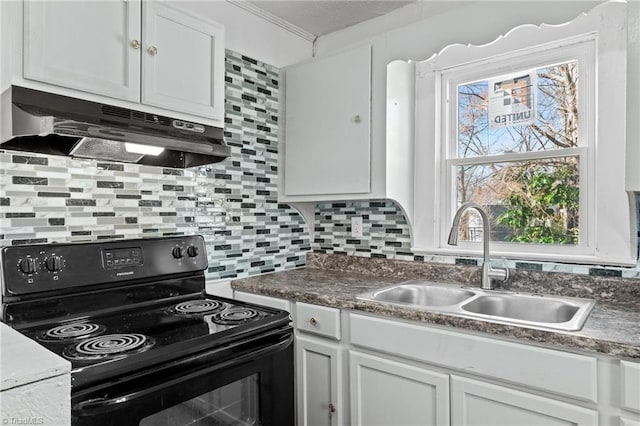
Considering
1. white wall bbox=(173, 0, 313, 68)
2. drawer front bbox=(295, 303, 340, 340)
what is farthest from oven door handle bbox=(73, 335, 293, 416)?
white wall bbox=(173, 0, 313, 68)

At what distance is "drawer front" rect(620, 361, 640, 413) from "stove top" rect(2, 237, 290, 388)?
1036mm

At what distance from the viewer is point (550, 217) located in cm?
189

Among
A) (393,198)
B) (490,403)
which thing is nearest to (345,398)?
(490,403)

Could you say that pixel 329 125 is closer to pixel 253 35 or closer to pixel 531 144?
pixel 253 35

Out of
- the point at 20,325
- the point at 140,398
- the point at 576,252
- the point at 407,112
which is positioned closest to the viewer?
the point at 140,398

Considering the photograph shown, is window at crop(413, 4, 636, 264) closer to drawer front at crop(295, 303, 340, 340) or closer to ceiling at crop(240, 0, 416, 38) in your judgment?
ceiling at crop(240, 0, 416, 38)

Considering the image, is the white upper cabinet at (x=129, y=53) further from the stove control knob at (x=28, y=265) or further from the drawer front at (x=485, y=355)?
the drawer front at (x=485, y=355)

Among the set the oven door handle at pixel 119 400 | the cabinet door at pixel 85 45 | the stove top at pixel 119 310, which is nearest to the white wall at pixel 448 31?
the stove top at pixel 119 310

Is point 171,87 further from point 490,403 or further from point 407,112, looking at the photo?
point 490,403

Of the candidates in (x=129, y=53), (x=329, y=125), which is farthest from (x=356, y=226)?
(x=129, y=53)

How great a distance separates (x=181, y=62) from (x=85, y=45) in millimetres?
358

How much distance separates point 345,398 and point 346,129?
1.28 m

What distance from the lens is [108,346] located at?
118cm

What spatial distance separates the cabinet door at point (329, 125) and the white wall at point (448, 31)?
52mm
